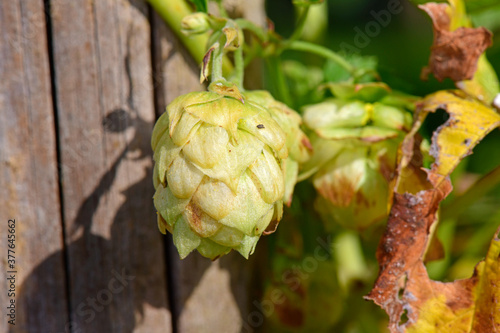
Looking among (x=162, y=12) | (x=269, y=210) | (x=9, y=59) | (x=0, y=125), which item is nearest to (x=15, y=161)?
(x=0, y=125)

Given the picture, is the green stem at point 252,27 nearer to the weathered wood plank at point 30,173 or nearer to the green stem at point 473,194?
the weathered wood plank at point 30,173

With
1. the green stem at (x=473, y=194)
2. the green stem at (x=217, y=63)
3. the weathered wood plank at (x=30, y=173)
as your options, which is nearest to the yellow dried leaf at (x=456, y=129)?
the green stem at (x=473, y=194)

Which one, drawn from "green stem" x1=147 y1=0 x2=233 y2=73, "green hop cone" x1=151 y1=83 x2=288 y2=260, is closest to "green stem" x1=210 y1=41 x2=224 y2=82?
"green hop cone" x1=151 y1=83 x2=288 y2=260

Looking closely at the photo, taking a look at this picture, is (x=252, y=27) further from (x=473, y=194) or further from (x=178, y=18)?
(x=473, y=194)

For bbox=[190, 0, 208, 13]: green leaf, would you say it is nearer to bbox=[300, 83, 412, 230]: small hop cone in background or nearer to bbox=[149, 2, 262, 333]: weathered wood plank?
bbox=[149, 2, 262, 333]: weathered wood plank

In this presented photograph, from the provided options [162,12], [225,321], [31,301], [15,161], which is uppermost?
[162,12]

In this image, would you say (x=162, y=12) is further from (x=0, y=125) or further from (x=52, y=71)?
(x=0, y=125)
